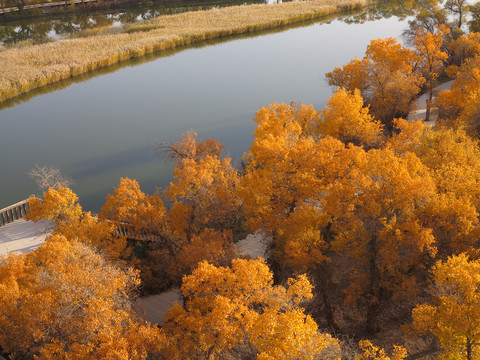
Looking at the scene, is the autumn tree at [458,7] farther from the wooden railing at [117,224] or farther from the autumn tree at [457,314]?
the autumn tree at [457,314]

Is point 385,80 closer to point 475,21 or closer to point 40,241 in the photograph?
point 40,241

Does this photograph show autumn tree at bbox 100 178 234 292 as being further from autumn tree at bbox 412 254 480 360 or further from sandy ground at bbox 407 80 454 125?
sandy ground at bbox 407 80 454 125

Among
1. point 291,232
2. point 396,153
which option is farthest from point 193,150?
point 396,153

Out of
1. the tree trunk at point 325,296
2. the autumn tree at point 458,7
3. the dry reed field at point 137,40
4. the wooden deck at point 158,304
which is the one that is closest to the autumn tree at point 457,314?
the tree trunk at point 325,296

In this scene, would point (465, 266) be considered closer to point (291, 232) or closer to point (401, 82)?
point (291, 232)

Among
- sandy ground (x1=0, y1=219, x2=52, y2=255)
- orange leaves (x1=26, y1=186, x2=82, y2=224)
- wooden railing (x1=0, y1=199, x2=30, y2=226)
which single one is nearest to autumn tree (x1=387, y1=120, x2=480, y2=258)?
orange leaves (x1=26, y1=186, x2=82, y2=224)
